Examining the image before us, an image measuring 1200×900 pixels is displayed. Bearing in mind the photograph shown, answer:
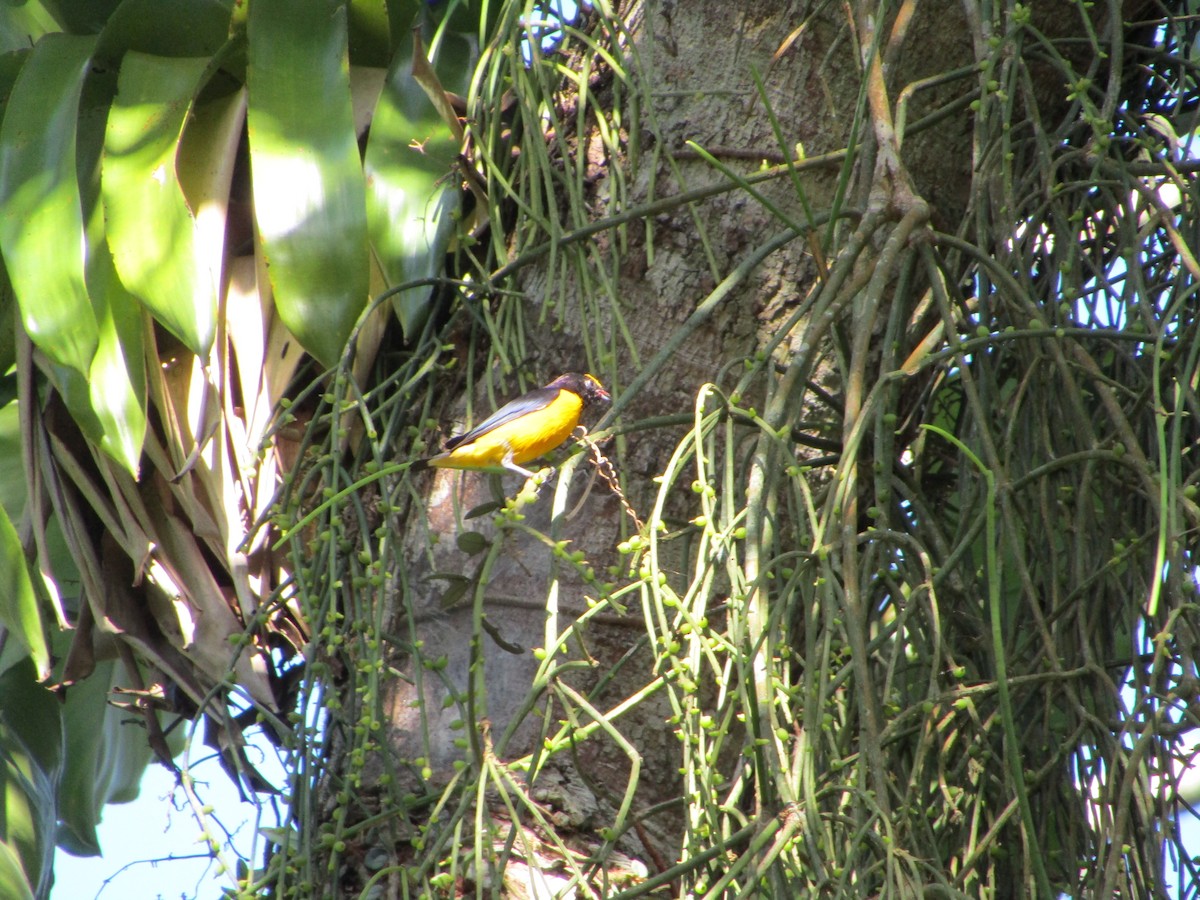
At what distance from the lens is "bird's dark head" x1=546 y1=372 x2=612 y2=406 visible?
164 centimetres

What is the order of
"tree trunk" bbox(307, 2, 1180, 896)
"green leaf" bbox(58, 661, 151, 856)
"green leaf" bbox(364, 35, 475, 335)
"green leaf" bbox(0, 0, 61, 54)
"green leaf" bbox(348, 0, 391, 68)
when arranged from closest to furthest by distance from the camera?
"tree trunk" bbox(307, 2, 1180, 896) < "green leaf" bbox(364, 35, 475, 335) < "green leaf" bbox(348, 0, 391, 68) < "green leaf" bbox(0, 0, 61, 54) < "green leaf" bbox(58, 661, 151, 856)

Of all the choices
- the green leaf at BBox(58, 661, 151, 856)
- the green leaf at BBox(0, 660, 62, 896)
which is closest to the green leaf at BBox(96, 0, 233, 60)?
the green leaf at BBox(0, 660, 62, 896)

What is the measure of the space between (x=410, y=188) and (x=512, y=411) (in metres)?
0.37

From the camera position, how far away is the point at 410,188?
5.79 ft

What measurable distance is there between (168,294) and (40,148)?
0.95 ft

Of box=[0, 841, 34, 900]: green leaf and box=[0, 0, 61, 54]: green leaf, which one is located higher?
box=[0, 0, 61, 54]: green leaf

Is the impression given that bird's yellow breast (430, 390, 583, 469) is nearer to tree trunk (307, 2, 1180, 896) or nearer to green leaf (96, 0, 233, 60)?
tree trunk (307, 2, 1180, 896)

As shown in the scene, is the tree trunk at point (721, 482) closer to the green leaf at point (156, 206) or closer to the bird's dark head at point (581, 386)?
the bird's dark head at point (581, 386)

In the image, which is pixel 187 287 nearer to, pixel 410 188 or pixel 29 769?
pixel 410 188

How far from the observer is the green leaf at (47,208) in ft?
5.12

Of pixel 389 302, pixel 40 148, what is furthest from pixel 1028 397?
pixel 40 148

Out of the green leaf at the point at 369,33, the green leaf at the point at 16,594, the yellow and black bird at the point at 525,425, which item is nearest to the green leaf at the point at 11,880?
the green leaf at the point at 16,594

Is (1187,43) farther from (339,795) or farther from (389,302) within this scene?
(339,795)

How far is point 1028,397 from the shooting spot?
1.63m
